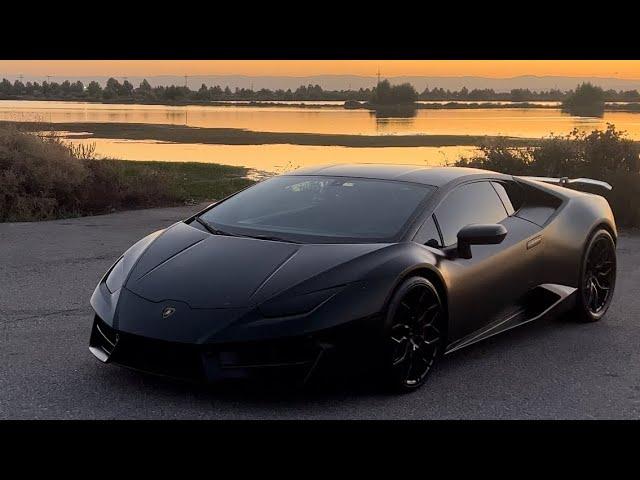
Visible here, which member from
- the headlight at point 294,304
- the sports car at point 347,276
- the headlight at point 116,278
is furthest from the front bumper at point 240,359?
the headlight at point 116,278

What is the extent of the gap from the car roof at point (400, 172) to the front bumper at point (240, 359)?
6.34 feet

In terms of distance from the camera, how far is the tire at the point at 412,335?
481cm

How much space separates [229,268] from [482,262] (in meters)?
1.81

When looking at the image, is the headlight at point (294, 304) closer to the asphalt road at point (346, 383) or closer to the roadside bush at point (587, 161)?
the asphalt road at point (346, 383)

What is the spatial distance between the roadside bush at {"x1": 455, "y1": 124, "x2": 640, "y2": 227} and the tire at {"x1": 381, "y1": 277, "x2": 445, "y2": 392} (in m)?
9.20

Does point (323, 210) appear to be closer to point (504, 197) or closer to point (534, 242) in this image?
point (504, 197)

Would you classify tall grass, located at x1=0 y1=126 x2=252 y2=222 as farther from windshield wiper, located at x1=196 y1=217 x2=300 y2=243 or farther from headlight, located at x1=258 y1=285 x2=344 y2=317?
headlight, located at x1=258 y1=285 x2=344 y2=317

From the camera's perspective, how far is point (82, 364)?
5.44 m

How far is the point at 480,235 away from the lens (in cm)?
542

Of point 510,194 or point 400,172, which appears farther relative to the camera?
point 510,194

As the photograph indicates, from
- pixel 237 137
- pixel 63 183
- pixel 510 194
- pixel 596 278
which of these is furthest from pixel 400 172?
pixel 237 137
